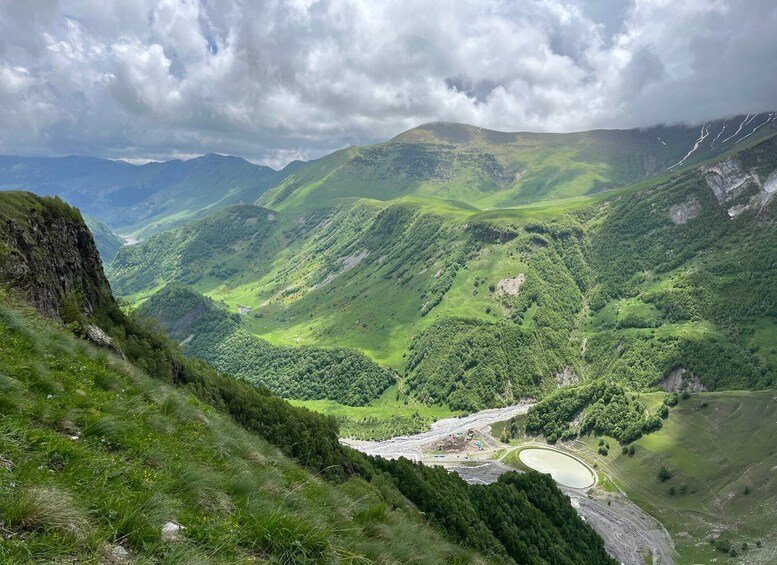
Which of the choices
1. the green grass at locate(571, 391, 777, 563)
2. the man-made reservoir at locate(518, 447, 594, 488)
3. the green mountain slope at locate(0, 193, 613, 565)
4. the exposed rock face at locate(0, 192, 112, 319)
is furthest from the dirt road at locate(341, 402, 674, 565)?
the green mountain slope at locate(0, 193, 613, 565)

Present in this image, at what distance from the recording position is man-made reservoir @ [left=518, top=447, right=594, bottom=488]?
164 m

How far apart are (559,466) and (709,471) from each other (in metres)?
47.9

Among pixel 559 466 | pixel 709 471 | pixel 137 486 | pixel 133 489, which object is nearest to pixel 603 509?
pixel 559 466

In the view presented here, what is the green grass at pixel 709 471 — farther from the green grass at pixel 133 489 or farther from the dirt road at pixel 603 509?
the green grass at pixel 133 489

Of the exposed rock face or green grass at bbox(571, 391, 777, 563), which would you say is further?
green grass at bbox(571, 391, 777, 563)

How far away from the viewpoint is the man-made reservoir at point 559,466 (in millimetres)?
163550

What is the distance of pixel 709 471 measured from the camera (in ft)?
489

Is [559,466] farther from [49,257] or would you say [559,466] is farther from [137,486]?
[137,486]

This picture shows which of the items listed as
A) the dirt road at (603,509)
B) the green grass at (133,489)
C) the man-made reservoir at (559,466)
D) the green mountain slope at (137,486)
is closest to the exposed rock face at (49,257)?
the green mountain slope at (137,486)

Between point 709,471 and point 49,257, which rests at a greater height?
point 49,257

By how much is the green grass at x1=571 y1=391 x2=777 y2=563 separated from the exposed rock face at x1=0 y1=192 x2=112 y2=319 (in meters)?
154

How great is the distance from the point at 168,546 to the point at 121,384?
11.0 m

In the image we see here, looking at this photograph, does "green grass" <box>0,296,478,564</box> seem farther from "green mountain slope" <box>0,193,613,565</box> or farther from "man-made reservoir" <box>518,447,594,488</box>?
"man-made reservoir" <box>518,447,594,488</box>

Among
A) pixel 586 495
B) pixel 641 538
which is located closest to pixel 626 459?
pixel 586 495
